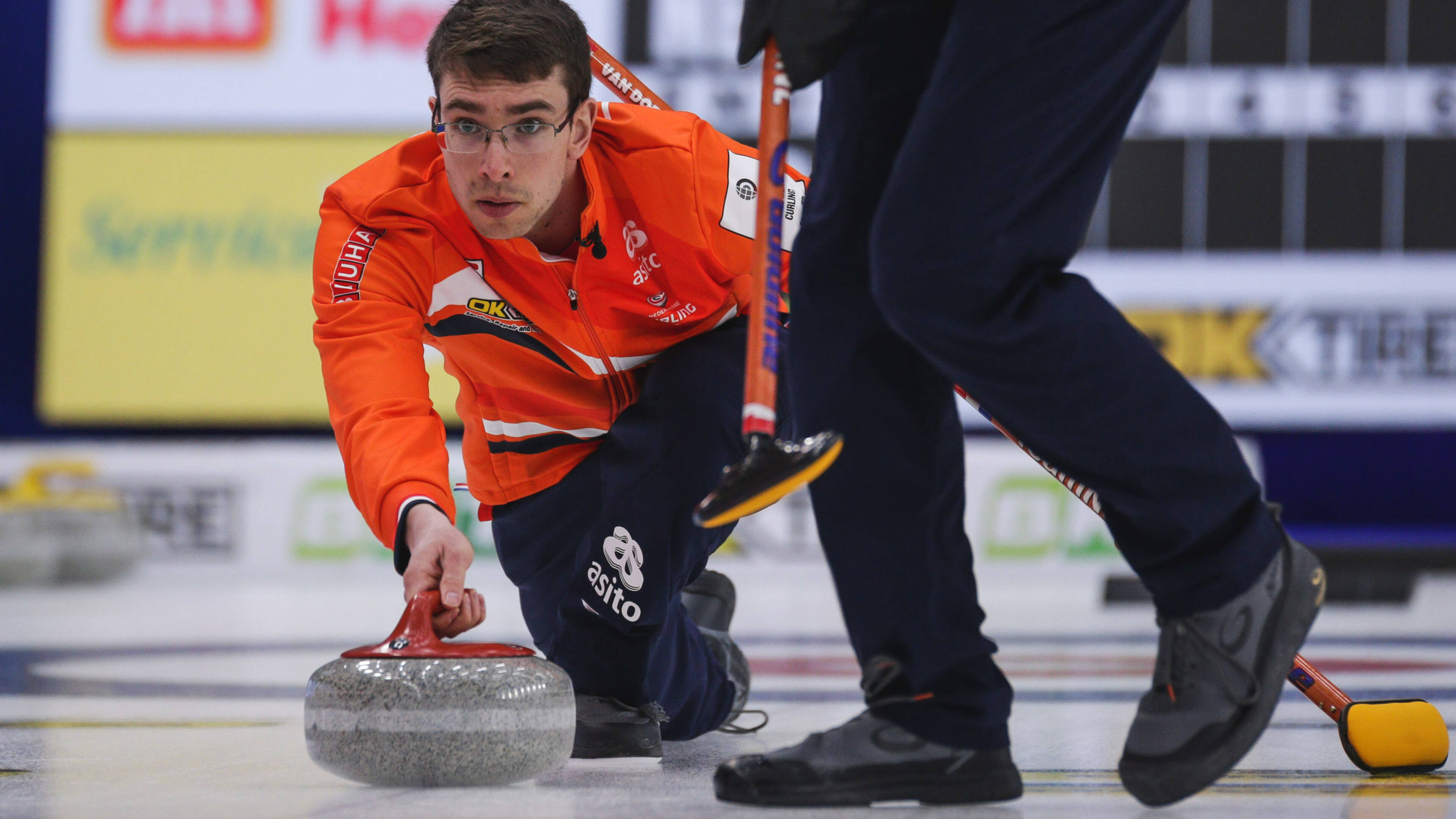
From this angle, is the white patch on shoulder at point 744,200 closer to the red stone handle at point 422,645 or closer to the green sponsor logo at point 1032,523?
the red stone handle at point 422,645

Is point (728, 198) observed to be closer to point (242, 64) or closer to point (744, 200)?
point (744, 200)

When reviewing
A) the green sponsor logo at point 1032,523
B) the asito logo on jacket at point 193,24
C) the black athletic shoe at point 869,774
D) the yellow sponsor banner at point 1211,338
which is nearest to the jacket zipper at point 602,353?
the black athletic shoe at point 869,774

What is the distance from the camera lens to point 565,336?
6.57 feet

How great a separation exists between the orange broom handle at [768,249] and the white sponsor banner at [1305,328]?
564cm

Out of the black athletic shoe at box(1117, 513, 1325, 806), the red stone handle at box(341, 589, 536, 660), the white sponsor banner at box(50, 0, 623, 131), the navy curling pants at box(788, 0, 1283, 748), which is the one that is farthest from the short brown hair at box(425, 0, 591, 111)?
the white sponsor banner at box(50, 0, 623, 131)

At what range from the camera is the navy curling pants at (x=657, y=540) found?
1891mm

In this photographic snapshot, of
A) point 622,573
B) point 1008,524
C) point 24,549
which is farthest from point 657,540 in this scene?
point 24,549

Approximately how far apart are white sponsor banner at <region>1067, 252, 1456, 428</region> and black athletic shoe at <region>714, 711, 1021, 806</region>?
18.6 ft

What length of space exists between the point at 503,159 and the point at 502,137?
38 millimetres

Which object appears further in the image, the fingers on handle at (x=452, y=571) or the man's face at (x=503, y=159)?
the man's face at (x=503, y=159)

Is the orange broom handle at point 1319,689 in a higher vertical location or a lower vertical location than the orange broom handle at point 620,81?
lower

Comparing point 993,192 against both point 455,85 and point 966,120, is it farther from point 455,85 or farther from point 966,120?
point 455,85

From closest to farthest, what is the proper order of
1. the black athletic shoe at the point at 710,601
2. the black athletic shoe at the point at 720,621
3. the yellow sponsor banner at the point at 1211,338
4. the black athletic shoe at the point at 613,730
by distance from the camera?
the black athletic shoe at the point at 613,730
the black athletic shoe at the point at 720,621
the black athletic shoe at the point at 710,601
the yellow sponsor banner at the point at 1211,338

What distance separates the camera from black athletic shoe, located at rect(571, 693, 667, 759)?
1.80 meters
